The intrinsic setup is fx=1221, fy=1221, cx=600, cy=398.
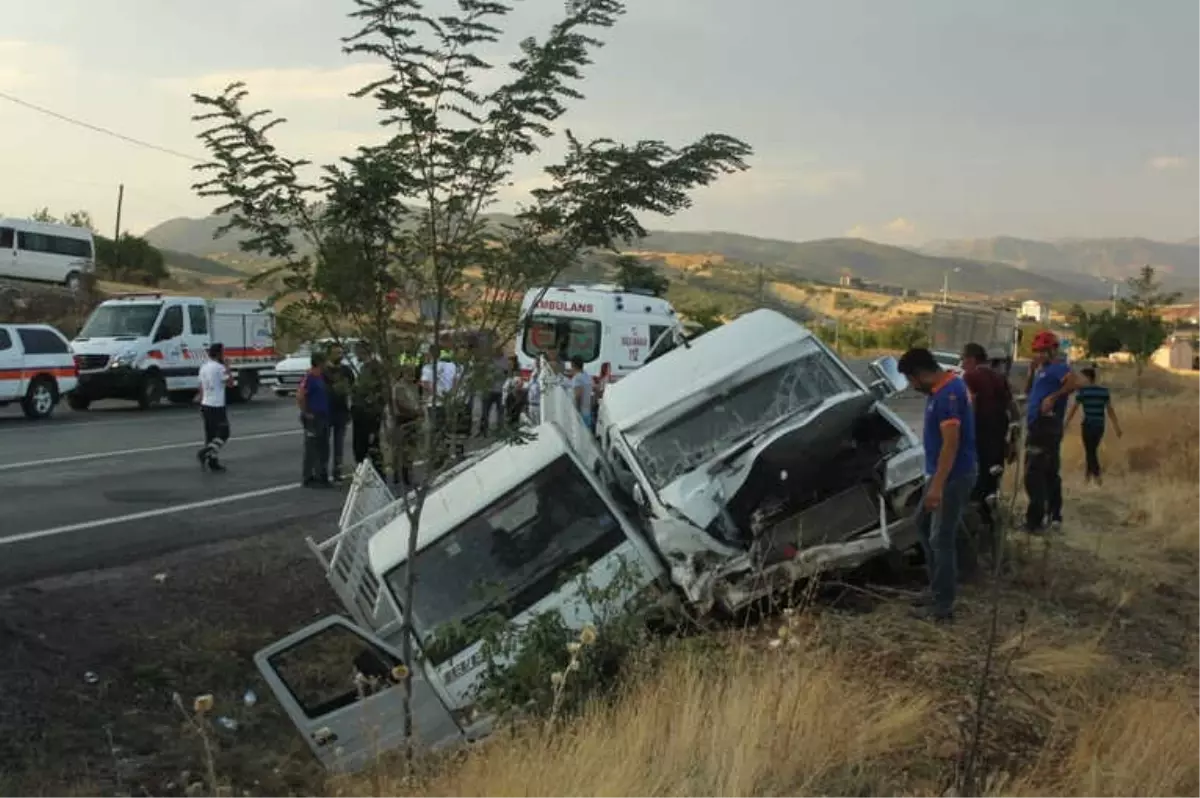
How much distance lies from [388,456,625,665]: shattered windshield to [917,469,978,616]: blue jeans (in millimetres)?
1836

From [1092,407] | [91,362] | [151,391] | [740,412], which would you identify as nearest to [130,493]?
[740,412]

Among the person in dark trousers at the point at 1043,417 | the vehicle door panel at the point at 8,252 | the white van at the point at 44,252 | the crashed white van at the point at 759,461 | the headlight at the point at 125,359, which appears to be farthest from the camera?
the white van at the point at 44,252

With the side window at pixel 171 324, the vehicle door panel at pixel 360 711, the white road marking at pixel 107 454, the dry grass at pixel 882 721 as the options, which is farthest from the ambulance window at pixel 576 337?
the vehicle door panel at pixel 360 711

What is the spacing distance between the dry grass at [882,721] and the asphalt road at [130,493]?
4.99 metres

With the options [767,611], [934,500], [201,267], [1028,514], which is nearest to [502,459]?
[767,611]

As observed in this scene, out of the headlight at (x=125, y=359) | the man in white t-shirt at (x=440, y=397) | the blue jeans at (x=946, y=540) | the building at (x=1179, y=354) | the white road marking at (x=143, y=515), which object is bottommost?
the building at (x=1179, y=354)

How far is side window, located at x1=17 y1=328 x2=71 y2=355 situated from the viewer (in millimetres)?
21516

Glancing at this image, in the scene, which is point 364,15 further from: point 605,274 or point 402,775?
point 402,775

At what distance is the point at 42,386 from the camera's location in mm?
21578

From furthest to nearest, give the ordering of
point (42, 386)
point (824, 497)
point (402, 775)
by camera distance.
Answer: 1. point (42, 386)
2. point (824, 497)
3. point (402, 775)

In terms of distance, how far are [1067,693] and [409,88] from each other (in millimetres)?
3934

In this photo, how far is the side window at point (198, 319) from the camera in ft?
84.3

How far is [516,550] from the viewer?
6547 millimetres

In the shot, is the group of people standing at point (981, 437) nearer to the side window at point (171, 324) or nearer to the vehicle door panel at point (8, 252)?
the side window at point (171, 324)
